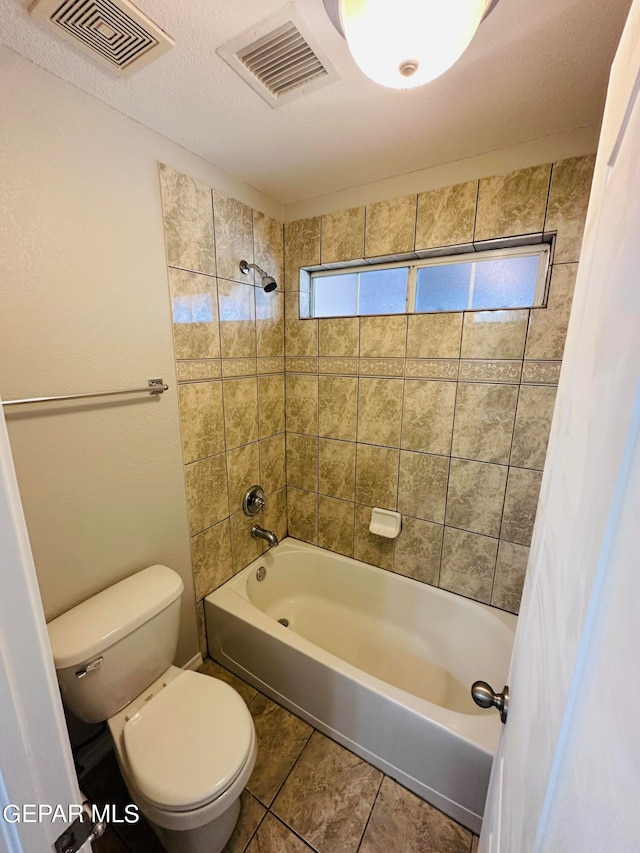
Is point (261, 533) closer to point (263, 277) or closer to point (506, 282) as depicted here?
point (263, 277)

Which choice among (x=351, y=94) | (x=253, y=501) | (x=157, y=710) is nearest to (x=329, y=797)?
(x=157, y=710)

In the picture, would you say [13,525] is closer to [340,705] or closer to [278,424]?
[340,705]

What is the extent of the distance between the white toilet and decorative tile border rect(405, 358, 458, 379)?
140 centimetres

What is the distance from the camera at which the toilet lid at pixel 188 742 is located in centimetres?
95

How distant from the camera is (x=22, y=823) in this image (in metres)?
0.44

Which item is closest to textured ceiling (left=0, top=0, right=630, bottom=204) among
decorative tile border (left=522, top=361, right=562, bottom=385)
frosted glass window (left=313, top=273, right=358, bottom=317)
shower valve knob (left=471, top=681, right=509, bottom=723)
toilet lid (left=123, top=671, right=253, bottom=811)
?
frosted glass window (left=313, top=273, right=358, bottom=317)

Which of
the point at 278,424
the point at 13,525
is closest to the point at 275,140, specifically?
the point at 278,424

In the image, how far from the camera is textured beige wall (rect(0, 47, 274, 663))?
0.97m

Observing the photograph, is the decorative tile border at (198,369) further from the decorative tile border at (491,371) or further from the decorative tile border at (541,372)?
the decorative tile border at (541,372)

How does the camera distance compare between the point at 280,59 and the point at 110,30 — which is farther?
the point at 280,59

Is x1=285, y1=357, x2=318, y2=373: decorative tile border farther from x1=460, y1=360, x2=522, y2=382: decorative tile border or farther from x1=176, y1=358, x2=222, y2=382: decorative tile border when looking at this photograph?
x1=460, y1=360, x2=522, y2=382: decorative tile border

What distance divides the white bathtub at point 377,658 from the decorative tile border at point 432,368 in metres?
1.13

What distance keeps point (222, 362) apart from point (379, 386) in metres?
Answer: 0.80

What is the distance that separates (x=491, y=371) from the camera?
1502 millimetres
